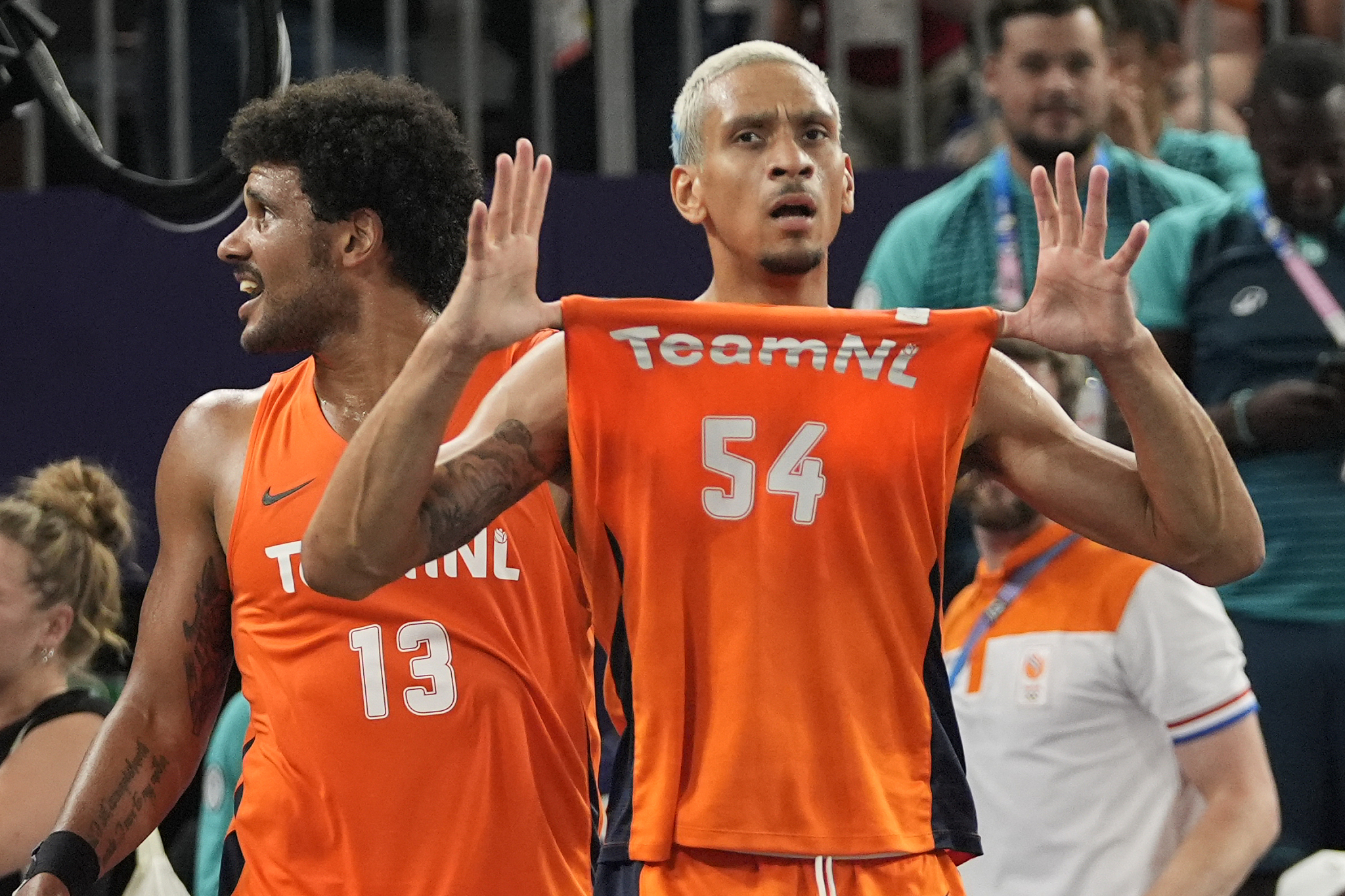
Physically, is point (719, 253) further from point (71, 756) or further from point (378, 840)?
point (71, 756)

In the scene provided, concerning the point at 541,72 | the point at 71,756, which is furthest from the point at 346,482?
the point at 541,72

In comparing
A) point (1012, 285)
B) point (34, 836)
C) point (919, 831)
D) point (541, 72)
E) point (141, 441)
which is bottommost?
point (34, 836)

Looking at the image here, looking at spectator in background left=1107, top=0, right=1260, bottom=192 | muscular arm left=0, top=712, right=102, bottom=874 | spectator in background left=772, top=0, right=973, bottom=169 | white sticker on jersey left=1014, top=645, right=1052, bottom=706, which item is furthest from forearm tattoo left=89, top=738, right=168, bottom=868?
spectator in background left=1107, top=0, right=1260, bottom=192

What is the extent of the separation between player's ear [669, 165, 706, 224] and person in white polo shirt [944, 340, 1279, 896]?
3.95 ft

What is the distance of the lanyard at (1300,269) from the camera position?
4.50 m

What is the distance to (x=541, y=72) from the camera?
5777 mm

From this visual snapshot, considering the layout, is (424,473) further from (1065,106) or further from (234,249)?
(1065,106)

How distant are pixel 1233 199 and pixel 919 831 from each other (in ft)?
8.73

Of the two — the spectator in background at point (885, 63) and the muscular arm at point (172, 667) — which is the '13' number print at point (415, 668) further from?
the spectator in background at point (885, 63)

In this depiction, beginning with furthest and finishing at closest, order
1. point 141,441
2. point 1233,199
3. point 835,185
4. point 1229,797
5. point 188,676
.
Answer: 1. point 141,441
2. point 1233,199
3. point 1229,797
4. point 188,676
5. point 835,185

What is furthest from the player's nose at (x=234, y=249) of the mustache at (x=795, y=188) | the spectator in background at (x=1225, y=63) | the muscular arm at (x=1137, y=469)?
the spectator in background at (x=1225, y=63)

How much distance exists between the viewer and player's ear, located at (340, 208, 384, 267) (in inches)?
130

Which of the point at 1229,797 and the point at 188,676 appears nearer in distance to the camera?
the point at 188,676

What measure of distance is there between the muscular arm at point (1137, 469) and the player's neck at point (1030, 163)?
2.25 m
